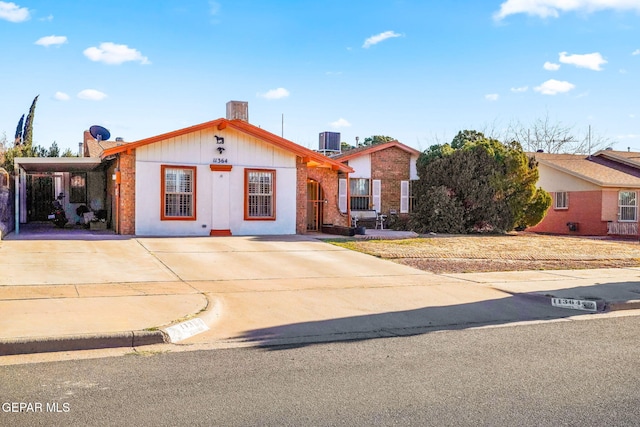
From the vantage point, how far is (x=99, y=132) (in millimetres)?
24812

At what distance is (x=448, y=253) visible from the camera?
1836cm

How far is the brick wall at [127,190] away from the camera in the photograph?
804 inches

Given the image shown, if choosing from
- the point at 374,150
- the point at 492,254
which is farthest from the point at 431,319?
the point at 374,150

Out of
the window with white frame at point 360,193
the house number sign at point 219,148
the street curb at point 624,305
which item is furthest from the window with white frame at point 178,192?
the street curb at point 624,305

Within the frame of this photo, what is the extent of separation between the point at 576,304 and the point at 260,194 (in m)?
13.5

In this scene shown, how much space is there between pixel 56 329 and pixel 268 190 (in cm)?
1549

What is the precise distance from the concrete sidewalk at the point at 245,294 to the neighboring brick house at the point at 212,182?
10.9 feet

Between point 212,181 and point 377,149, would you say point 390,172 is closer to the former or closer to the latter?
point 377,149

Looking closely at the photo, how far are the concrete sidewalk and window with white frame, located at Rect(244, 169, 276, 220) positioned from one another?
4.78 m

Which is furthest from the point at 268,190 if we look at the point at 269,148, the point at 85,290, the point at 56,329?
the point at 56,329

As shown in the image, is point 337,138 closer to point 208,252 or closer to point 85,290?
point 208,252

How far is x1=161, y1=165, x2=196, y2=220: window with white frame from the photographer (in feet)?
69.2

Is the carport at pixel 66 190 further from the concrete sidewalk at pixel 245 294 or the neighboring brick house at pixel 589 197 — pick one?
the neighboring brick house at pixel 589 197

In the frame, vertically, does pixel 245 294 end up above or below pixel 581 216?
below
